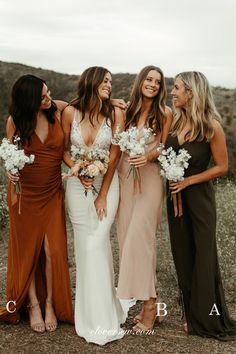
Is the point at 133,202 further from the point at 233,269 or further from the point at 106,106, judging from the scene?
the point at 233,269

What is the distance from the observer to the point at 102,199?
5586 millimetres

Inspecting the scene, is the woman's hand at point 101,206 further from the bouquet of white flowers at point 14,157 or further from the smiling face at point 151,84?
the smiling face at point 151,84

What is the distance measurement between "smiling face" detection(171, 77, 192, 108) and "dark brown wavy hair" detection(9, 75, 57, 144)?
1.31 meters

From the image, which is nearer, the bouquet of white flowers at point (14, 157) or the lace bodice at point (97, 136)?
the bouquet of white flowers at point (14, 157)

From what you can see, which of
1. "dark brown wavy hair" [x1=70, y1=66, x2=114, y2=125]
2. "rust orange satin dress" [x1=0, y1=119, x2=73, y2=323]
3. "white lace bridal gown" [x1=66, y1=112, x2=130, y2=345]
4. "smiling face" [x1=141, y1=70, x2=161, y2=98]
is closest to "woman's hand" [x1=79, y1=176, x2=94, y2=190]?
"white lace bridal gown" [x1=66, y1=112, x2=130, y2=345]

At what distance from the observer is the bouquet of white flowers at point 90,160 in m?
5.39

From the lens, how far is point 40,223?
18.7 ft

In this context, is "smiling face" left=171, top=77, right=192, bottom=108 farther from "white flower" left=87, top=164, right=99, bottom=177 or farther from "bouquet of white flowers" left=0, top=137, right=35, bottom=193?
"bouquet of white flowers" left=0, top=137, right=35, bottom=193

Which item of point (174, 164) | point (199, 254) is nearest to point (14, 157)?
point (174, 164)

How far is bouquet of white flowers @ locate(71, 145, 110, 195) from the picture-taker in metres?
5.39

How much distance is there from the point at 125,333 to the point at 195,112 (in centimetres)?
232

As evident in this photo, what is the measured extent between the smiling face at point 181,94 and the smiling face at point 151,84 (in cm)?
20

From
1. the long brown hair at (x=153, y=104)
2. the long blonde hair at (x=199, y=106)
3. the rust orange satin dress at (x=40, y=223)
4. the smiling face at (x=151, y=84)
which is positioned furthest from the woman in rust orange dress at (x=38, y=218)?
the long blonde hair at (x=199, y=106)

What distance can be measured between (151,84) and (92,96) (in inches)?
23.4
